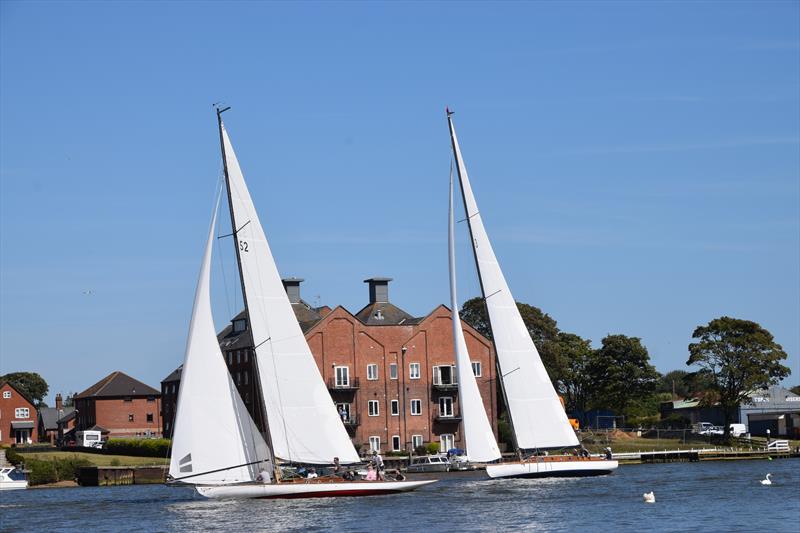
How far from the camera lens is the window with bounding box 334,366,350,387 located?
314ft

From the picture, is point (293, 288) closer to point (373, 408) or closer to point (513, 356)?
point (373, 408)

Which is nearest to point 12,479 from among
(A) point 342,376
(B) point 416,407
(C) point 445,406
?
(A) point 342,376

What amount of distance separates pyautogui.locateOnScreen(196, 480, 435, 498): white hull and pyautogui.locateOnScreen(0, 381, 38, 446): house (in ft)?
292

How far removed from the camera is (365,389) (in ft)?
318

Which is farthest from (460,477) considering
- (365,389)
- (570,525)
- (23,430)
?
(23,430)

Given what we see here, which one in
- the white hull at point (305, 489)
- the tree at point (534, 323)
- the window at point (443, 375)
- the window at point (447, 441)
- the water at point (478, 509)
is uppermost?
the tree at point (534, 323)

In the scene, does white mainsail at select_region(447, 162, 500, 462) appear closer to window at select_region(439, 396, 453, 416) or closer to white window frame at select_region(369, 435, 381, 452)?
white window frame at select_region(369, 435, 381, 452)

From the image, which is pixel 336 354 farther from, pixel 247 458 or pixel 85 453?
pixel 247 458

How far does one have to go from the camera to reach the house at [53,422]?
15612cm

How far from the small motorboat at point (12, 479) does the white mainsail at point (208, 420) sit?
123 ft

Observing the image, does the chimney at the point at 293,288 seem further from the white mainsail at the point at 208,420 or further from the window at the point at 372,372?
the white mainsail at the point at 208,420

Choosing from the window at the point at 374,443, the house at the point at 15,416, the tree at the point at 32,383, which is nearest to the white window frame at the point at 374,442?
the window at the point at 374,443

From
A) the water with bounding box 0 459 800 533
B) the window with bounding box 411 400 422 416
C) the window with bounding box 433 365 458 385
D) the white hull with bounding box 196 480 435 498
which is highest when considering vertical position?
the window with bounding box 433 365 458 385

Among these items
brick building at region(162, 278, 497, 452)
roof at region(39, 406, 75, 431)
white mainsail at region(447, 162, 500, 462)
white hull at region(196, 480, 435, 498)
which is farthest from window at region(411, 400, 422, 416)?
roof at region(39, 406, 75, 431)
